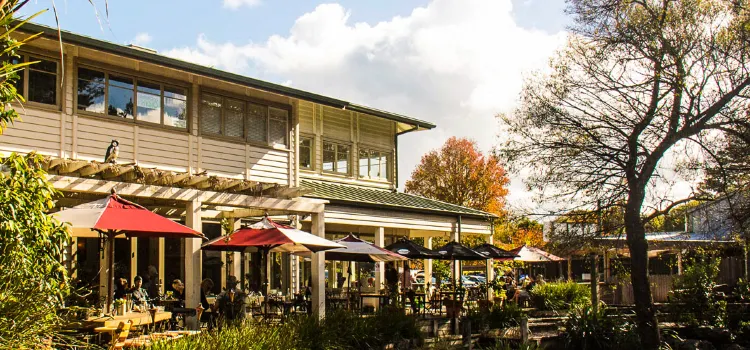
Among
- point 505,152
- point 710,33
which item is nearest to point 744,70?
point 710,33

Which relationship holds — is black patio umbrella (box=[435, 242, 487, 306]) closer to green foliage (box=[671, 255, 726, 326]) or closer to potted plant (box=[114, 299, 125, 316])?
green foliage (box=[671, 255, 726, 326])

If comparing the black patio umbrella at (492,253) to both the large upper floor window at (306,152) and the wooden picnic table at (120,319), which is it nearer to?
the large upper floor window at (306,152)

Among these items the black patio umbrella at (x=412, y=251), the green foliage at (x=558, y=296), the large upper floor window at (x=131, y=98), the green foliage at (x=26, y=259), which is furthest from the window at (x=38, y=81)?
the green foliage at (x=558, y=296)

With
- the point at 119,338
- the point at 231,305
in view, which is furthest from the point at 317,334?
the point at 119,338

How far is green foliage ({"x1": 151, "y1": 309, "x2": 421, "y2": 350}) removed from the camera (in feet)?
37.1

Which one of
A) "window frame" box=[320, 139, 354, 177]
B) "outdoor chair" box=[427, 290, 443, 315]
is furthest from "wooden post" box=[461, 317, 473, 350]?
"window frame" box=[320, 139, 354, 177]

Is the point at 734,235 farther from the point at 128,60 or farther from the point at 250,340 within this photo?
the point at 128,60

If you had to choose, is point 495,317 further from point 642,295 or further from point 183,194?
point 183,194

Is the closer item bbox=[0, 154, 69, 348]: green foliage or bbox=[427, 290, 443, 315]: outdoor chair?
bbox=[0, 154, 69, 348]: green foliage

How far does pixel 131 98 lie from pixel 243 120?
3000 millimetres

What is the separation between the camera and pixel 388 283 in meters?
23.1

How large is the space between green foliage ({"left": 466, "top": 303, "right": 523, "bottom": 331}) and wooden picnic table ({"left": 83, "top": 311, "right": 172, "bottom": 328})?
28.4 feet

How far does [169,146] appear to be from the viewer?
17.0 meters

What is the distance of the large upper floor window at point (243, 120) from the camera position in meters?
18.0
